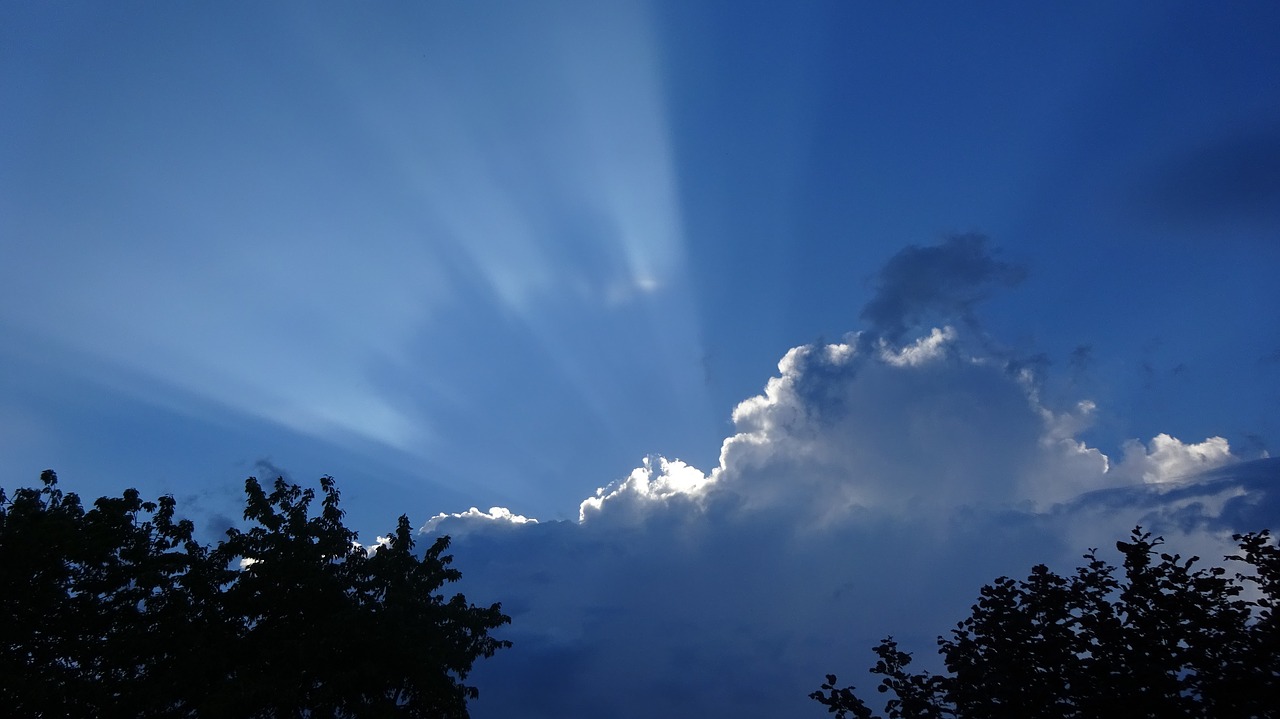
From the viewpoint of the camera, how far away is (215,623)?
18438 millimetres

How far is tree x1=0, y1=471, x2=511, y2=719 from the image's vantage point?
645 inches

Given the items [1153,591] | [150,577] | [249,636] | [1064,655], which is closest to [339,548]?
[249,636]

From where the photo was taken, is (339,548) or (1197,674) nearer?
(1197,674)

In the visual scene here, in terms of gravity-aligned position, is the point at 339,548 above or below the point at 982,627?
above

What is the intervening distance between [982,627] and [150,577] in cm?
2021

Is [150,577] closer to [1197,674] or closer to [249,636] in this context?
[249,636]

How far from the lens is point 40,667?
16.3 m

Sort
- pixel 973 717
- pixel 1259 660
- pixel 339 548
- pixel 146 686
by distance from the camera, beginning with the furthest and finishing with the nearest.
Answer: pixel 339 548
pixel 146 686
pixel 973 717
pixel 1259 660

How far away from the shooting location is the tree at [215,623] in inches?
645

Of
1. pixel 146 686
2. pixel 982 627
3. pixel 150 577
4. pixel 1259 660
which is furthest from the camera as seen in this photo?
pixel 150 577

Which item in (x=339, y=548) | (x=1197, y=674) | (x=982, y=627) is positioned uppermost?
(x=339, y=548)

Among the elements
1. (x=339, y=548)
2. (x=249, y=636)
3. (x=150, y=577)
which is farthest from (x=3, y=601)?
(x=339, y=548)

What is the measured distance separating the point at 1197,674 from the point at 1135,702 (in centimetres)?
126

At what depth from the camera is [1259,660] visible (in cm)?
1102
